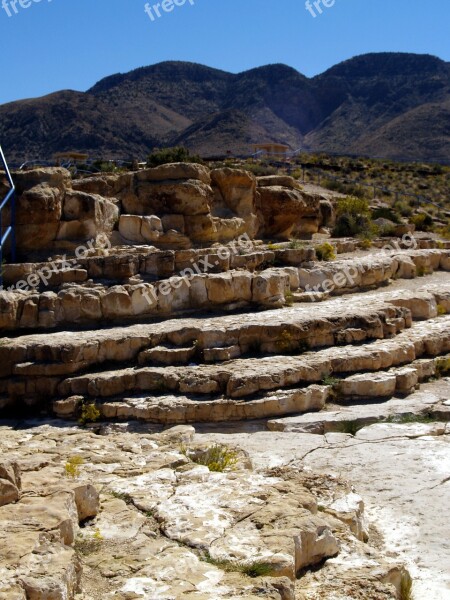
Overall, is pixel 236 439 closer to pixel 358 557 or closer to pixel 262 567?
pixel 358 557

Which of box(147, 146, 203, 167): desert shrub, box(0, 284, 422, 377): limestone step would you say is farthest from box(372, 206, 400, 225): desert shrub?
box(0, 284, 422, 377): limestone step

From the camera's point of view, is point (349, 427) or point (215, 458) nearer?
point (215, 458)

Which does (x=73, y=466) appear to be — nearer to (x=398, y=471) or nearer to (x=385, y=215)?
(x=398, y=471)

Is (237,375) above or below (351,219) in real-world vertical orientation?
below

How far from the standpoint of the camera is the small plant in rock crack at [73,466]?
240 inches

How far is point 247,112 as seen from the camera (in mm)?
80500

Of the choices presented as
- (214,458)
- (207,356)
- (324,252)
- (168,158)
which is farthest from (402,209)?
(214,458)

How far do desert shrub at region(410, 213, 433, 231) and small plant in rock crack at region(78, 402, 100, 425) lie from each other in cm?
1858

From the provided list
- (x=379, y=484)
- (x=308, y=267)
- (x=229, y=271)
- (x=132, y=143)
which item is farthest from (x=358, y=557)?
(x=132, y=143)

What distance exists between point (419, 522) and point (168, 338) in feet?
19.3

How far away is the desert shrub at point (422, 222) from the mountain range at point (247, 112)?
2722 centimetres

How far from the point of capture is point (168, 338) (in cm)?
1138

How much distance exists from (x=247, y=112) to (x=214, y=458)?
77.4m

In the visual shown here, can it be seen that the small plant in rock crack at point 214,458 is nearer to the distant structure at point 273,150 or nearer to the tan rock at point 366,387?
the tan rock at point 366,387
